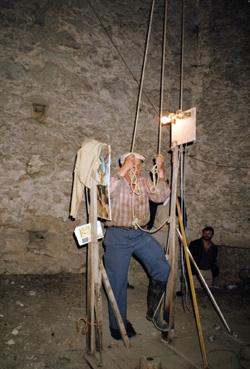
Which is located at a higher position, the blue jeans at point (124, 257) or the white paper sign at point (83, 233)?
the white paper sign at point (83, 233)

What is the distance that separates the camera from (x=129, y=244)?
2814 millimetres

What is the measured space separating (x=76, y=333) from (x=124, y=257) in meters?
0.98

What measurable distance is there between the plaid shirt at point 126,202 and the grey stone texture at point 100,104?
168 centimetres

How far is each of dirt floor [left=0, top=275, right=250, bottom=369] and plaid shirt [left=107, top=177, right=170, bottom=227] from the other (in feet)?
3.86

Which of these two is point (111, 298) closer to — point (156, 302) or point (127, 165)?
point (156, 302)

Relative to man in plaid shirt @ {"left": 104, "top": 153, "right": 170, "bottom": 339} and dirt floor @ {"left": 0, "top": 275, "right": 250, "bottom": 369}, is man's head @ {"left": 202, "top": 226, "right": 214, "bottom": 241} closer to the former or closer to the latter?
dirt floor @ {"left": 0, "top": 275, "right": 250, "bottom": 369}

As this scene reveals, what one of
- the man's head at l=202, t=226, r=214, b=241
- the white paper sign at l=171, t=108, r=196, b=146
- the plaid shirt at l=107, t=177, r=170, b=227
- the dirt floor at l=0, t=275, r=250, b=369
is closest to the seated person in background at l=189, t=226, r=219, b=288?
the man's head at l=202, t=226, r=214, b=241

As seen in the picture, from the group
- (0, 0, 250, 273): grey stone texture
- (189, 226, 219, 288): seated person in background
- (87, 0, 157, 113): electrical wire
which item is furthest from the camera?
(189, 226, 219, 288): seated person in background

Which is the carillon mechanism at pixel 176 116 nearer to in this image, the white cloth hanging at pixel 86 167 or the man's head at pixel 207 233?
the white cloth hanging at pixel 86 167

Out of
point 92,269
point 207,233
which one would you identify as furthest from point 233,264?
point 92,269

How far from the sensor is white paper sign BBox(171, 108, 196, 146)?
293 centimetres

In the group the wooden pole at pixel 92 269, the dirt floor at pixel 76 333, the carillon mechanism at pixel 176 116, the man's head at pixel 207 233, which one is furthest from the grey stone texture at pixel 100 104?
the wooden pole at pixel 92 269

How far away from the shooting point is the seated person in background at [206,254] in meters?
4.87

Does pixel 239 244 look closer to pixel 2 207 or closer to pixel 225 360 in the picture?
pixel 225 360
